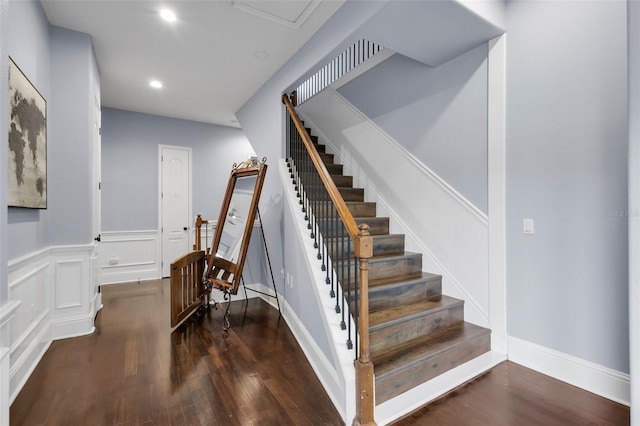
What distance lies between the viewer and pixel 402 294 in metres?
2.60

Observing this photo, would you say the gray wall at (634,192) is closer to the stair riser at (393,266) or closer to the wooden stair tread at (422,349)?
the wooden stair tread at (422,349)

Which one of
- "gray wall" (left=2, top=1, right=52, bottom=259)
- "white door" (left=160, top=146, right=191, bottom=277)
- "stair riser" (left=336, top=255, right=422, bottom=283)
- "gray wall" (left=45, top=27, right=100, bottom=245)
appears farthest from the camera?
"white door" (left=160, top=146, right=191, bottom=277)

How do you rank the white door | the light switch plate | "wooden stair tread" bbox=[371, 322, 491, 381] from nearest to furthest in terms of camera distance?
1. "wooden stair tread" bbox=[371, 322, 491, 381]
2. the light switch plate
3. the white door

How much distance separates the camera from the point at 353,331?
2127 millimetres

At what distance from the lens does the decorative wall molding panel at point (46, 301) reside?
84.0 inches

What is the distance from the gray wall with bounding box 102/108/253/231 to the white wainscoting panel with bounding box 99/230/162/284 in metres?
0.14

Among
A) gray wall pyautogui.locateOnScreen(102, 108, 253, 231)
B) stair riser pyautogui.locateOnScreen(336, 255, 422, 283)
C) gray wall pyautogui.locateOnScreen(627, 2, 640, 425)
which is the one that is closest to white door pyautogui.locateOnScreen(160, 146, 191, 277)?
gray wall pyautogui.locateOnScreen(102, 108, 253, 231)

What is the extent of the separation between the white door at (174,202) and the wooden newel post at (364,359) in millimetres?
4776

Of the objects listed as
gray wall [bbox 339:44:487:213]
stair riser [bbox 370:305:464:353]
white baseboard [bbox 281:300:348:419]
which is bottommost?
white baseboard [bbox 281:300:348:419]

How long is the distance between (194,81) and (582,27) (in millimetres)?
3994

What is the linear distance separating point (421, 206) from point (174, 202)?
4.52 meters

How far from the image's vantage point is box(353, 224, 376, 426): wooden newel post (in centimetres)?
173

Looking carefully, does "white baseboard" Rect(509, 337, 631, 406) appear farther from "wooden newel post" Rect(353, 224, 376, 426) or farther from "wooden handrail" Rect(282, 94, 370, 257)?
"wooden handrail" Rect(282, 94, 370, 257)

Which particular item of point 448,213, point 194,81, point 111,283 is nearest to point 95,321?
point 111,283
